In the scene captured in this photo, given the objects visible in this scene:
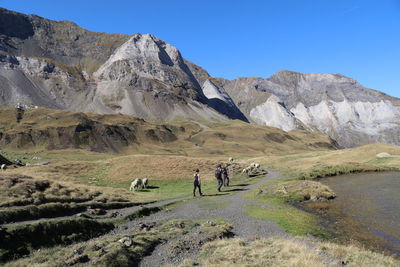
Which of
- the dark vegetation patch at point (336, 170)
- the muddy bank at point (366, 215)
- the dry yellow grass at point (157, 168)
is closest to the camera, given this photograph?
the muddy bank at point (366, 215)

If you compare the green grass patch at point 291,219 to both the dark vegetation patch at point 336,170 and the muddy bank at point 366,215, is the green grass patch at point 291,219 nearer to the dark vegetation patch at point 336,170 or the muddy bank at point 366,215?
the muddy bank at point 366,215

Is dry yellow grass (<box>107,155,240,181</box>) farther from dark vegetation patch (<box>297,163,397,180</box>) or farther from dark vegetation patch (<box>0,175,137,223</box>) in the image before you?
dark vegetation patch (<box>297,163,397,180</box>)

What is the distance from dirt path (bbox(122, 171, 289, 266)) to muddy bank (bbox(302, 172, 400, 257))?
19.5 ft

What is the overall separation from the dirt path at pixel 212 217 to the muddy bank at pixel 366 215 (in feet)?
19.5

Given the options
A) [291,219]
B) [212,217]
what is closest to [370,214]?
[291,219]

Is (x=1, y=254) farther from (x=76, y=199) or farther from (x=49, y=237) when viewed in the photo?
(x=76, y=199)

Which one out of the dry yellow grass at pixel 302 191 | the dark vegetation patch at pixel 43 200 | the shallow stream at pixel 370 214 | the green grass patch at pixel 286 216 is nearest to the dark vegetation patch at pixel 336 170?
the shallow stream at pixel 370 214

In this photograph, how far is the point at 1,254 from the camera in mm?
14414

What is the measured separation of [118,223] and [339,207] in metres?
23.5

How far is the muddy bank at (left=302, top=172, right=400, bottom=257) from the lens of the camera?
19.7m

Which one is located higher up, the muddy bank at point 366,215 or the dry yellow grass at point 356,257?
the dry yellow grass at point 356,257

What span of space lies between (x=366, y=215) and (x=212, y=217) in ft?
50.0

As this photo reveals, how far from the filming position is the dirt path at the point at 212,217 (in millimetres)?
15398

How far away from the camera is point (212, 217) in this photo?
24.3 metres
